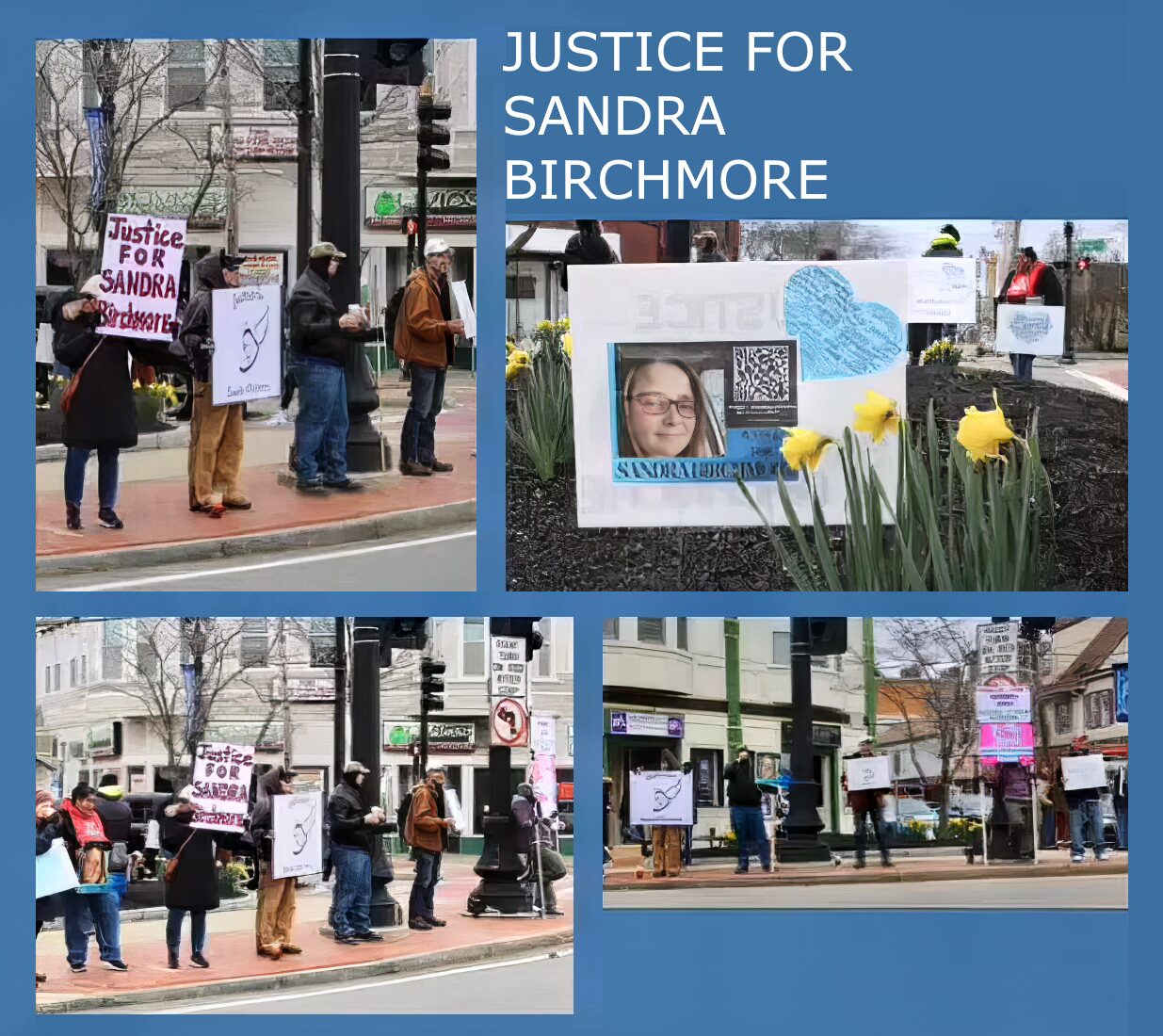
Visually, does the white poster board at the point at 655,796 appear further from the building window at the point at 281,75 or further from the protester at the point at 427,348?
the building window at the point at 281,75

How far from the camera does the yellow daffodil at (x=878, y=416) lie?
21.4ft

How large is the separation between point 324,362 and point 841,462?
77.3 inches

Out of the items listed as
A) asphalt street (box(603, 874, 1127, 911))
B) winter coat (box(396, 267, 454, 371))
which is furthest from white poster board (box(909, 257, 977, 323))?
asphalt street (box(603, 874, 1127, 911))

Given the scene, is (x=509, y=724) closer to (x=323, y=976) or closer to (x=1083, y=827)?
(x=323, y=976)

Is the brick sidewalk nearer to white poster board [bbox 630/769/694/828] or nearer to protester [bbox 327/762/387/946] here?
protester [bbox 327/762/387/946]

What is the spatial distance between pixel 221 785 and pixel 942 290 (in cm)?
324

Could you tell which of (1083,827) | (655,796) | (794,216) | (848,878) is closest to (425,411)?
(794,216)

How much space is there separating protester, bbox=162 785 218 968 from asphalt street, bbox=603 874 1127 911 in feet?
4.88

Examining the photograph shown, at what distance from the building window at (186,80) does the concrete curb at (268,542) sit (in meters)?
1.59

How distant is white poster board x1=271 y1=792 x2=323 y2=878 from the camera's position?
652cm

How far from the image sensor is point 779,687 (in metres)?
6.49

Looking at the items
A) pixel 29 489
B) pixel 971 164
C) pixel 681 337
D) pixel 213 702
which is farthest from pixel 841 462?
pixel 29 489

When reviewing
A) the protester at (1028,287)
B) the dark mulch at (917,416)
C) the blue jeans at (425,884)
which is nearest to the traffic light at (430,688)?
the dark mulch at (917,416)

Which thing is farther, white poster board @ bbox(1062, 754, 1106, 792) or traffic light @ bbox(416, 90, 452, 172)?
white poster board @ bbox(1062, 754, 1106, 792)
